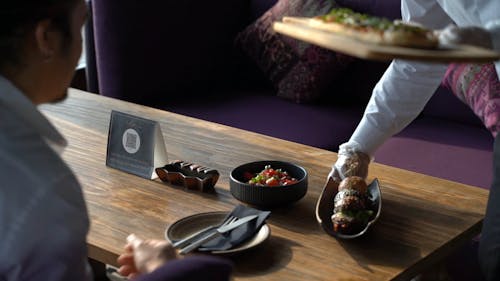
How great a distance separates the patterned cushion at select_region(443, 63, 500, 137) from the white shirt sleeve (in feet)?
2.10

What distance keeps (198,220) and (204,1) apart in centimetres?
203

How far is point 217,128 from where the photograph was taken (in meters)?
2.32

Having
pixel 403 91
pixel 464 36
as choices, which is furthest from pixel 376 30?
pixel 403 91

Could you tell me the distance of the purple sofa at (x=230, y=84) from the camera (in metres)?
2.98

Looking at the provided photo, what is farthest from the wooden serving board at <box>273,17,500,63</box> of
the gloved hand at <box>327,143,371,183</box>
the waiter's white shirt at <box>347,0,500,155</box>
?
the waiter's white shirt at <box>347,0,500,155</box>

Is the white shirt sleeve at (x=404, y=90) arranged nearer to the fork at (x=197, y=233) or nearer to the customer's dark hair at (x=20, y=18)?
the fork at (x=197, y=233)

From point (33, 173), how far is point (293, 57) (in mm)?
2413

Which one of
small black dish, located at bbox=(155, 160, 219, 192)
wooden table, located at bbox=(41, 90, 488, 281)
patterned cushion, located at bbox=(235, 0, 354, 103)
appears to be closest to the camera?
wooden table, located at bbox=(41, 90, 488, 281)

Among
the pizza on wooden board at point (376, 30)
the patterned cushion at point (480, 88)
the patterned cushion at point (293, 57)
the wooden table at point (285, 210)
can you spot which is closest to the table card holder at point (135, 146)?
the wooden table at point (285, 210)

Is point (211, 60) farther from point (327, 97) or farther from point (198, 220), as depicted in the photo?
point (198, 220)

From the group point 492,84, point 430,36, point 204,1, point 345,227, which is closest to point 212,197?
point 345,227

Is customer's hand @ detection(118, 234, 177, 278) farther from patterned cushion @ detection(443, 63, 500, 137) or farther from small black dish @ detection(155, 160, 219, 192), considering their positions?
patterned cushion @ detection(443, 63, 500, 137)

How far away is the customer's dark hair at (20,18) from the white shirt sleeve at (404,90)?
3.33 feet

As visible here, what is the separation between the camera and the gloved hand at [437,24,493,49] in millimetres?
1294
